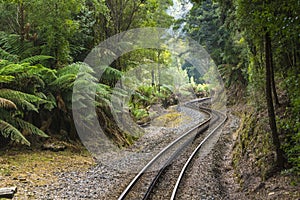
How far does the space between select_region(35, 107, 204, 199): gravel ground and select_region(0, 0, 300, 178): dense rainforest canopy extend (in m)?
1.19

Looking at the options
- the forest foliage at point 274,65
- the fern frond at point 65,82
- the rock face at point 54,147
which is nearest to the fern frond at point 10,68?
the fern frond at point 65,82

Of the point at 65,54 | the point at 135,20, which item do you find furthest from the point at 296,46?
the point at 135,20

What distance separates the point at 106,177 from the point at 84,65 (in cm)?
367

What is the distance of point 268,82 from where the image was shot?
6.14m

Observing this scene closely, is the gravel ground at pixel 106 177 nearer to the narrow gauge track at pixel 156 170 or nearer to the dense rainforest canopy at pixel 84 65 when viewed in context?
the narrow gauge track at pixel 156 170

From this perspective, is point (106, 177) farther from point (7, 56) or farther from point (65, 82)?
point (7, 56)

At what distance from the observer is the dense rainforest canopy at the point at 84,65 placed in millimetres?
5688

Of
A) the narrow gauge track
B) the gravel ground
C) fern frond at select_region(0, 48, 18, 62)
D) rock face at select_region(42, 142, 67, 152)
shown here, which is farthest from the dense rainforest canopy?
the narrow gauge track

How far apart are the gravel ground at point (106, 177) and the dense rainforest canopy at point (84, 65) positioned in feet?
3.89

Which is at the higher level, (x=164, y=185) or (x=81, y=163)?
(x=81, y=163)

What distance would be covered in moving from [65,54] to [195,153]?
5.69 m

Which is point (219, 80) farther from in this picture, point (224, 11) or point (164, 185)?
point (164, 185)

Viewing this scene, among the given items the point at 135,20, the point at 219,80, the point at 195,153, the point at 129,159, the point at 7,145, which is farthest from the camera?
the point at 219,80

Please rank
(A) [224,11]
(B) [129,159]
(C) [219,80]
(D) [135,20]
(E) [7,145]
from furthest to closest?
(C) [219,80] → (A) [224,11] → (D) [135,20] → (B) [129,159] → (E) [7,145]
